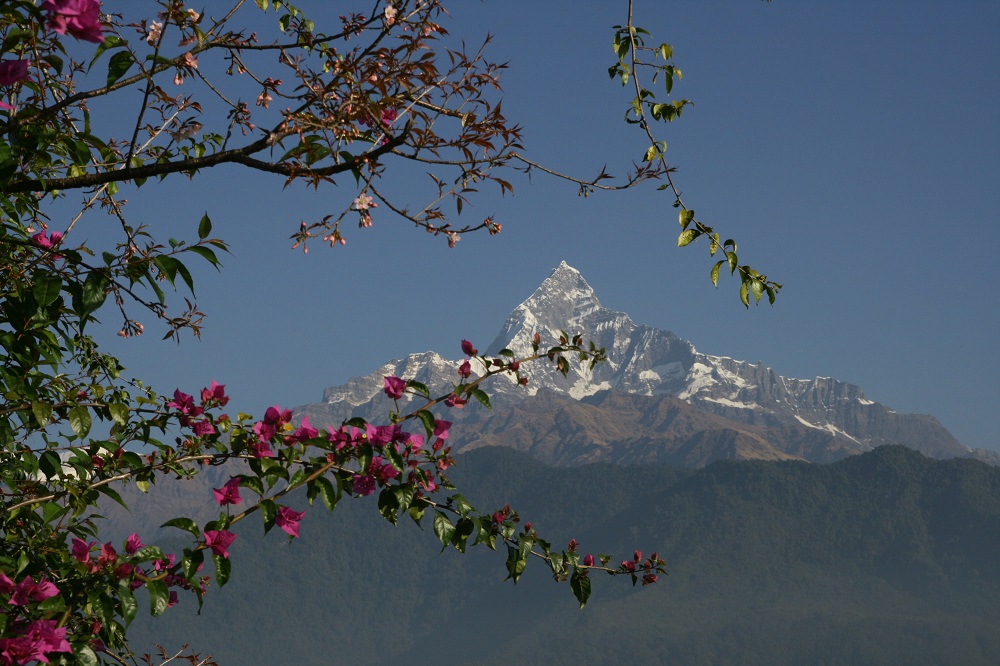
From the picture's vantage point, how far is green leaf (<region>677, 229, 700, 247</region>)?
489cm

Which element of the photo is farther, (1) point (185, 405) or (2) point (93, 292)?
(1) point (185, 405)

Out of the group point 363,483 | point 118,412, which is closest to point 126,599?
point 363,483

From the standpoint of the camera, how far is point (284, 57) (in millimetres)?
4410

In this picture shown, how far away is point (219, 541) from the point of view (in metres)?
3.98

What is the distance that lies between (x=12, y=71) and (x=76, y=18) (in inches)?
31.1

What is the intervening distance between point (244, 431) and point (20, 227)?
63.3 inches

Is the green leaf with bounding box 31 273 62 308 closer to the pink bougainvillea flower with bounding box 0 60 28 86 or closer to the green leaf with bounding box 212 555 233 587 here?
the pink bougainvillea flower with bounding box 0 60 28 86

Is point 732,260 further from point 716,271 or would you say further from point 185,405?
point 185,405

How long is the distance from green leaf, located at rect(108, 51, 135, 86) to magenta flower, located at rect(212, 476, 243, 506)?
5.78 ft

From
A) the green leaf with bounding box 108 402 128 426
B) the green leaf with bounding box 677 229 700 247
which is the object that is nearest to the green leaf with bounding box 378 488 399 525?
the green leaf with bounding box 108 402 128 426

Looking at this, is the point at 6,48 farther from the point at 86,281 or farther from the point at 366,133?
the point at 366,133

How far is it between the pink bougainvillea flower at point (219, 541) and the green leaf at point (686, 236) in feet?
8.12

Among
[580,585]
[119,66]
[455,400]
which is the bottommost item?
[580,585]

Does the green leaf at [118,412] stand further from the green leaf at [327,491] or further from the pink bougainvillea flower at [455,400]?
the pink bougainvillea flower at [455,400]
